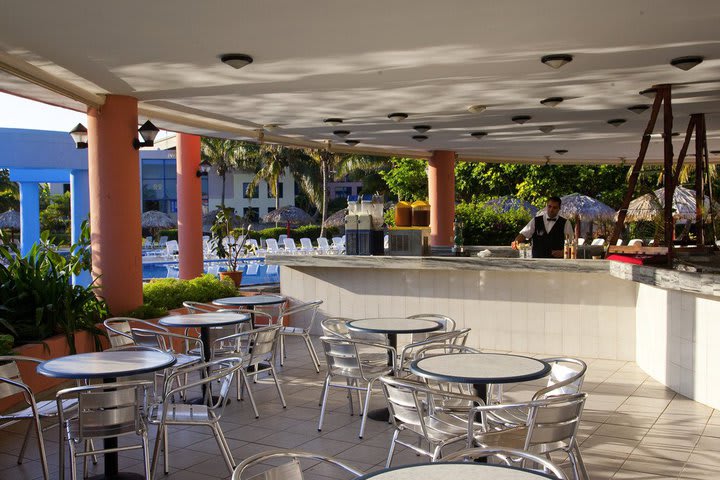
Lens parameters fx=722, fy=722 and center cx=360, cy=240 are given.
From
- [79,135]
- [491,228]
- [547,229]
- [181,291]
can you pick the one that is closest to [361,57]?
[547,229]

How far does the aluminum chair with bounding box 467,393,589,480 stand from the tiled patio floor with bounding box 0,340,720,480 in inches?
38.5

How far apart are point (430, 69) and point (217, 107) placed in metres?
3.24

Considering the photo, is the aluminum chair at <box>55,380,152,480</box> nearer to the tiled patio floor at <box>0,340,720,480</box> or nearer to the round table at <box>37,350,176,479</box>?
the round table at <box>37,350,176,479</box>

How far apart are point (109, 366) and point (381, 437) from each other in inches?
80.7

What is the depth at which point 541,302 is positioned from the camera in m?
8.45

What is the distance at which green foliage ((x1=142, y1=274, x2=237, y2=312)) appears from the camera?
8867 millimetres

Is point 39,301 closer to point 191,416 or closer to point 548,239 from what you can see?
point 191,416

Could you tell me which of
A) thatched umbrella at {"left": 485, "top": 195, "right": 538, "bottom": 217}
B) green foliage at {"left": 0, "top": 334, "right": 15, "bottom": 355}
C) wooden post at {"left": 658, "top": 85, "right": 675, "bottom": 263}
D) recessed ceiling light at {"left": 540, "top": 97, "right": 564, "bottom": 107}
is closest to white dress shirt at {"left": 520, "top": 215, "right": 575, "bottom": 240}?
wooden post at {"left": 658, "top": 85, "right": 675, "bottom": 263}

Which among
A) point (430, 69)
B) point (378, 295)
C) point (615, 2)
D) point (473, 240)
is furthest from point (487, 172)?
point (615, 2)

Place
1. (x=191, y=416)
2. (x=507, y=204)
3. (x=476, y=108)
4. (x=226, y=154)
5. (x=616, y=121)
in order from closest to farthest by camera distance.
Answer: (x=191, y=416) → (x=476, y=108) → (x=616, y=121) → (x=507, y=204) → (x=226, y=154)

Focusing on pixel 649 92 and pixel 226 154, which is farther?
pixel 226 154

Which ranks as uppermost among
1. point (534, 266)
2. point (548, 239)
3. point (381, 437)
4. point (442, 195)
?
point (442, 195)

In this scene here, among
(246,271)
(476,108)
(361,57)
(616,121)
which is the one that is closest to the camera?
(361,57)

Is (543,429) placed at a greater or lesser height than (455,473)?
lesser
